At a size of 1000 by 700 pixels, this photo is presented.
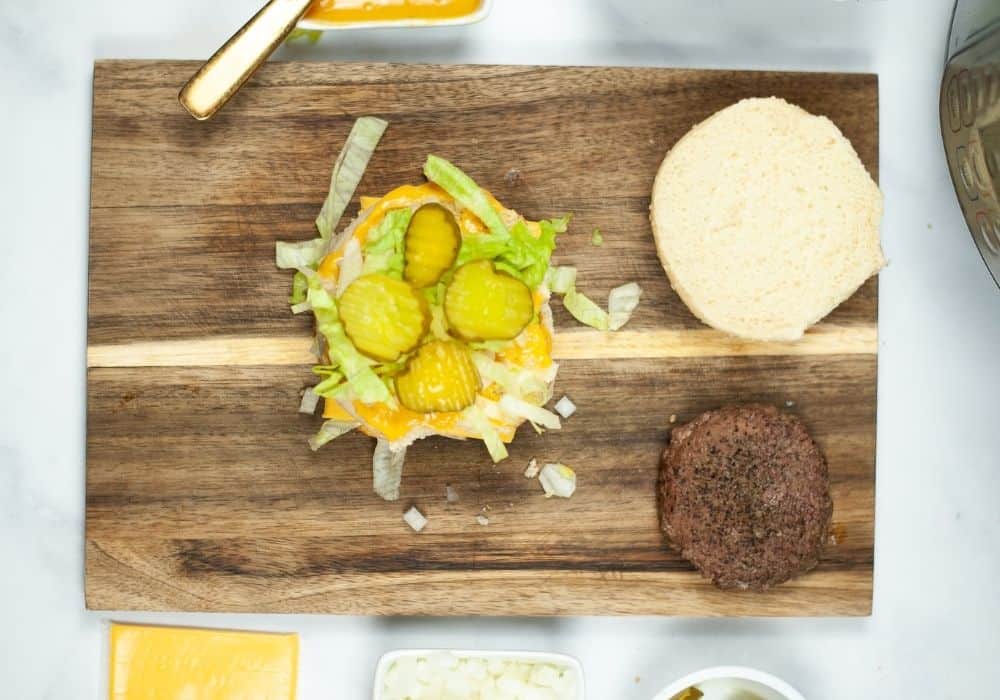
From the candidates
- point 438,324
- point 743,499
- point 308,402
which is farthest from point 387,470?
point 743,499

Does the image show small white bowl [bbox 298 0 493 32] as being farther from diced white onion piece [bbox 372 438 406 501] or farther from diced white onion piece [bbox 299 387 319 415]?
diced white onion piece [bbox 372 438 406 501]

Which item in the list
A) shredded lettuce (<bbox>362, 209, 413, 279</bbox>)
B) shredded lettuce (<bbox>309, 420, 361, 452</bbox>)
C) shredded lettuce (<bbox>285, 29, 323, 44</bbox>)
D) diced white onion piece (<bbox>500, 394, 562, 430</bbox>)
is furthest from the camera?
shredded lettuce (<bbox>285, 29, 323, 44</bbox>)

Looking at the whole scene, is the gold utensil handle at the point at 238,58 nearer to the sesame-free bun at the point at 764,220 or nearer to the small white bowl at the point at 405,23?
the small white bowl at the point at 405,23

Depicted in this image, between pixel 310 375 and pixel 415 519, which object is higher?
pixel 310 375

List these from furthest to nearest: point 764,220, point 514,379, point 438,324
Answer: point 764,220
point 514,379
point 438,324

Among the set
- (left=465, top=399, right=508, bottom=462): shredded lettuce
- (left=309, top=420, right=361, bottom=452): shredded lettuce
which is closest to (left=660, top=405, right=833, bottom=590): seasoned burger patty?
(left=465, top=399, right=508, bottom=462): shredded lettuce

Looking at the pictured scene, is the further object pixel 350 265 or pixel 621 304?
pixel 621 304

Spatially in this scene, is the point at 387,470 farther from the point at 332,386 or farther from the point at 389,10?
the point at 389,10
